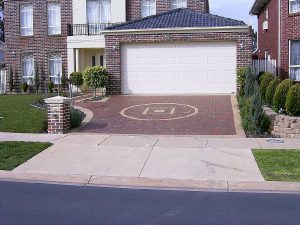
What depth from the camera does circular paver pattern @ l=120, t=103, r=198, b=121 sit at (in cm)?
1577

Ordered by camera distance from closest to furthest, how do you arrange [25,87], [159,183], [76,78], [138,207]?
[138,207] < [159,183] < [76,78] < [25,87]

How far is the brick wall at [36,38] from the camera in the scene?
91.1ft

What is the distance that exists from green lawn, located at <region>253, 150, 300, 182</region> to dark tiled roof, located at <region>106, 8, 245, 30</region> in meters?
11.8

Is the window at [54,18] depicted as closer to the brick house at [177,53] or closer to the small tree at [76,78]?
the small tree at [76,78]

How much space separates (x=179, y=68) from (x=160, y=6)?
6899mm

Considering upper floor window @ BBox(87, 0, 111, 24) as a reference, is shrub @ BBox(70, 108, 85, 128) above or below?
below

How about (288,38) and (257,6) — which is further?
(257,6)

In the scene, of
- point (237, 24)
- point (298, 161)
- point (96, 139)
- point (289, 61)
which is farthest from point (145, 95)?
point (298, 161)

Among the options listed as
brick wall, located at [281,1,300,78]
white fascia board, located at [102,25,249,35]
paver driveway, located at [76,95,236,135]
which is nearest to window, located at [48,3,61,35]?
white fascia board, located at [102,25,249,35]

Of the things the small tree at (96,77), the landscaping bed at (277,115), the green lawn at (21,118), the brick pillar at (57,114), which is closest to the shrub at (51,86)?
the small tree at (96,77)

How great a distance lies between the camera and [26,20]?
2895 cm

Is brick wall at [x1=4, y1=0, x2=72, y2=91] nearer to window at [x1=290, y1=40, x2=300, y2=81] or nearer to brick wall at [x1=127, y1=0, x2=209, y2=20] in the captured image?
brick wall at [x1=127, y1=0, x2=209, y2=20]

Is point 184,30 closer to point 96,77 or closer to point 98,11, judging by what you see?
point 96,77

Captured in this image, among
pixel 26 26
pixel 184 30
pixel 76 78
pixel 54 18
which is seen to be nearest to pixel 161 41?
pixel 184 30
